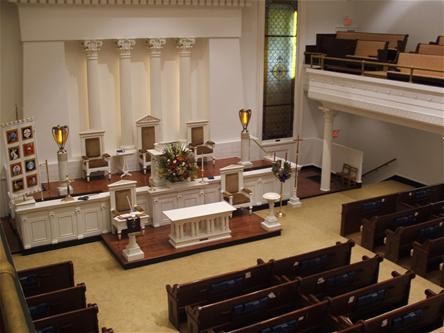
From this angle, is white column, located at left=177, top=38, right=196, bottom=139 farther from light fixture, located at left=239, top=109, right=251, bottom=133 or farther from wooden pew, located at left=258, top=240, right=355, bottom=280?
wooden pew, located at left=258, top=240, right=355, bottom=280

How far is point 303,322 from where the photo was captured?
6.86m

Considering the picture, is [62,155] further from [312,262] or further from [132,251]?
[312,262]

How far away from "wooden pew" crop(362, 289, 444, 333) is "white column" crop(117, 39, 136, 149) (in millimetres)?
7983

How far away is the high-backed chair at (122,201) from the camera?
10500 mm

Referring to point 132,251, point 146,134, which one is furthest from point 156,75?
point 132,251

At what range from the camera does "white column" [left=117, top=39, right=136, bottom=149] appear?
12.2 meters

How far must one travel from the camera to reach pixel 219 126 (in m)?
13.8

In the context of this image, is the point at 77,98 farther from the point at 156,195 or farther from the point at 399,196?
the point at 399,196

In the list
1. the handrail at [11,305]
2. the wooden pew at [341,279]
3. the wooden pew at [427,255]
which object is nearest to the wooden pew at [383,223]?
the wooden pew at [427,255]

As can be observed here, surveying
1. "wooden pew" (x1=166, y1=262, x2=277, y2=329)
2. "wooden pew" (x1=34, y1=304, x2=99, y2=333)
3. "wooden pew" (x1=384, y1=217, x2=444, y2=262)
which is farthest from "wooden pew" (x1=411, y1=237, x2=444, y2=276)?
"wooden pew" (x1=34, y1=304, x2=99, y2=333)

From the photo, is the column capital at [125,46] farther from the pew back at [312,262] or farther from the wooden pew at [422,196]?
the wooden pew at [422,196]

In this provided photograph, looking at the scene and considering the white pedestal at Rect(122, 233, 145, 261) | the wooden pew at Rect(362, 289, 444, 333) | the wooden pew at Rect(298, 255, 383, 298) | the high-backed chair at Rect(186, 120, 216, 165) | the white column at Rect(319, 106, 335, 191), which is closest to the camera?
the wooden pew at Rect(362, 289, 444, 333)

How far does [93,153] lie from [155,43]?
3.02 m

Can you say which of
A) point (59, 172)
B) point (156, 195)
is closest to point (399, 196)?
point (156, 195)
